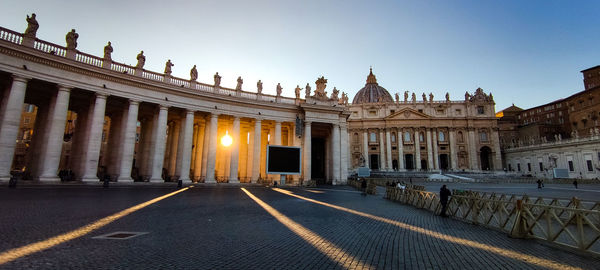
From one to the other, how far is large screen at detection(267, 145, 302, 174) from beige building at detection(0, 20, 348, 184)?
3927mm

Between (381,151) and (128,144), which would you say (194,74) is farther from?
(381,151)

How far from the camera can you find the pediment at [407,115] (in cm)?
7062

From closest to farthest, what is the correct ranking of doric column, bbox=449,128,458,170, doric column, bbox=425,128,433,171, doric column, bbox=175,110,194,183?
1. doric column, bbox=175,110,194,183
2. doric column, bbox=449,128,458,170
3. doric column, bbox=425,128,433,171

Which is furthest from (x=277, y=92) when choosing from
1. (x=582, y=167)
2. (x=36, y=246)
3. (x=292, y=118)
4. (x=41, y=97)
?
(x=582, y=167)

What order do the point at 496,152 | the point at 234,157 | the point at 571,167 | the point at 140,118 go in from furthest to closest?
the point at 496,152
the point at 571,167
the point at 140,118
the point at 234,157

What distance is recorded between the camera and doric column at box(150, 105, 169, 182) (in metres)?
23.7

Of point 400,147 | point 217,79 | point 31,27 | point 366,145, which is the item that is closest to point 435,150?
point 400,147

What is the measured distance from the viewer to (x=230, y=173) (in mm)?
27156

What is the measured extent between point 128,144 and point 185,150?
182 inches

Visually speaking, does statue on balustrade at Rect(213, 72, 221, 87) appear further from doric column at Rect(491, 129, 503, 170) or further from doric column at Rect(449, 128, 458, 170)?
doric column at Rect(491, 129, 503, 170)

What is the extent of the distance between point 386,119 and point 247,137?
48808mm

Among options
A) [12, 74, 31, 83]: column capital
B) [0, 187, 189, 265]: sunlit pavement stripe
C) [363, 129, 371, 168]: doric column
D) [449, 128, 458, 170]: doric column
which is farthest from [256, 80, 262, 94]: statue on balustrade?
[449, 128, 458, 170]: doric column

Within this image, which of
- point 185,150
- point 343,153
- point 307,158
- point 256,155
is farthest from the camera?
point 343,153

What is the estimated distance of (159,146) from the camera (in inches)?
950
